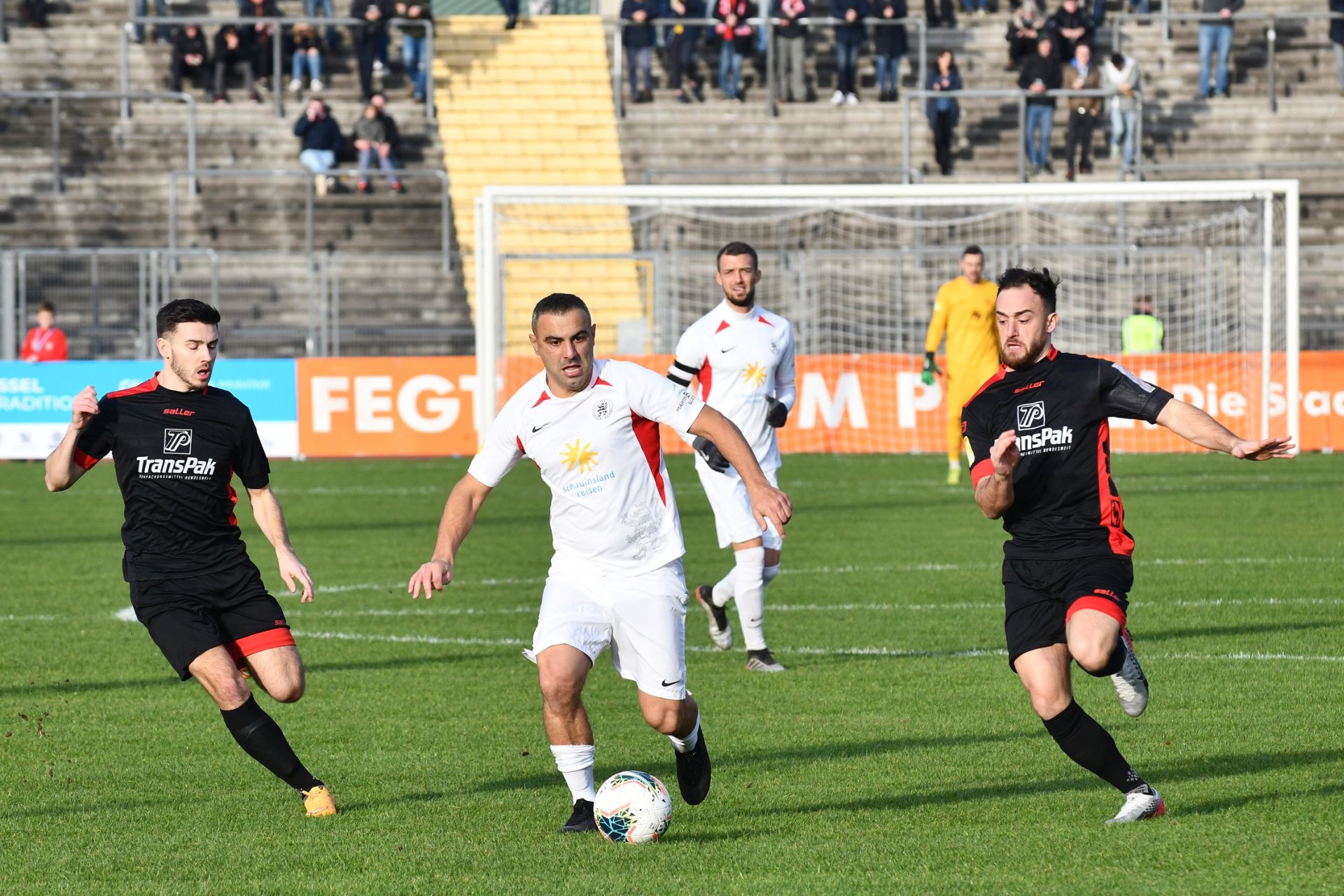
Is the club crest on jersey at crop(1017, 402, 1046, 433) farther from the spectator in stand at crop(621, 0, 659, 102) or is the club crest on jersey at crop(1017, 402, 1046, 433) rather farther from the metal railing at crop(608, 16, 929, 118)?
the spectator in stand at crop(621, 0, 659, 102)

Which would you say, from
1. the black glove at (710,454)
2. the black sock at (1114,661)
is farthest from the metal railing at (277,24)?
the black sock at (1114,661)

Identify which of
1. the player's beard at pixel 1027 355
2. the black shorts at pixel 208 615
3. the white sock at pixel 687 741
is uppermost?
the player's beard at pixel 1027 355

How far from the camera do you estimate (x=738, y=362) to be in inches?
441

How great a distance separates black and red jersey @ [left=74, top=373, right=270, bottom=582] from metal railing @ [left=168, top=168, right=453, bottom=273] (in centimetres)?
2286

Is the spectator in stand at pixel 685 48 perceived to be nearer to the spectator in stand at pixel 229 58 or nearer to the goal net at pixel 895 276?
the goal net at pixel 895 276

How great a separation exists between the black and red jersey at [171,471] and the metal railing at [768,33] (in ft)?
89.3

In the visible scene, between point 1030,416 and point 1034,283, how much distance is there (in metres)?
0.50

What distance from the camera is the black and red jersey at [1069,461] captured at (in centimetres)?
693

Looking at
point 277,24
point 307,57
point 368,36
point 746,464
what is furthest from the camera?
point 307,57

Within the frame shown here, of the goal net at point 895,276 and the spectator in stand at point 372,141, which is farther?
the spectator in stand at point 372,141

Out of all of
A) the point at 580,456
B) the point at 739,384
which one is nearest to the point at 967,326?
the point at 739,384

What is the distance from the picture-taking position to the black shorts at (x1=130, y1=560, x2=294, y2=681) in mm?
7199

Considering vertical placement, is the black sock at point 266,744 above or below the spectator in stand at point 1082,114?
below

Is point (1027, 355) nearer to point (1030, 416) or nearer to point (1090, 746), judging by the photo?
point (1030, 416)
